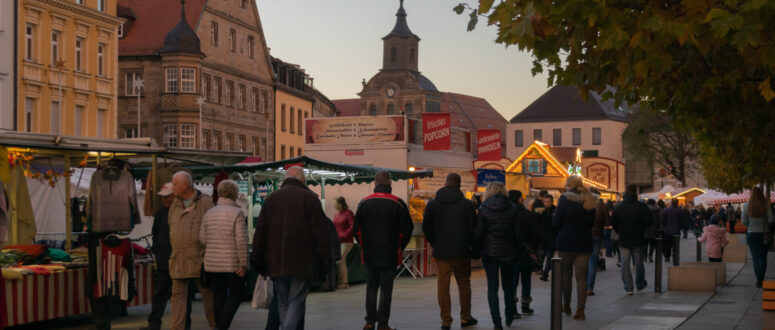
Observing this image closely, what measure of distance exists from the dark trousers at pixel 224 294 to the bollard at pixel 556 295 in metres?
3.18

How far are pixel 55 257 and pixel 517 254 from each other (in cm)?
574

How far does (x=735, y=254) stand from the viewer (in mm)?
28734

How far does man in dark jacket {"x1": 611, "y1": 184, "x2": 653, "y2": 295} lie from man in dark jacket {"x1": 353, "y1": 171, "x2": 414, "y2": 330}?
20.4ft

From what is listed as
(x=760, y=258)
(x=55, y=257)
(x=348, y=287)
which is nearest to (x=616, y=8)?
(x=55, y=257)

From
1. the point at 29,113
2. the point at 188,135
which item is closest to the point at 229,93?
the point at 188,135

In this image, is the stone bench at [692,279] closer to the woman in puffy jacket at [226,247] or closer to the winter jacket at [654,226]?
the winter jacket at [654,226]

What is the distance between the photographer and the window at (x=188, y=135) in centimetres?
5966

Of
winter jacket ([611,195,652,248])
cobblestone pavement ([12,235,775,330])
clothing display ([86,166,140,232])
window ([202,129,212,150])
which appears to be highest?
window ([202,129,212,150])

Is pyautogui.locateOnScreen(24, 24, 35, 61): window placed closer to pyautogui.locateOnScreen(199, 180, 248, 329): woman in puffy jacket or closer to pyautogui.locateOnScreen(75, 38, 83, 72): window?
pyautogui.locateOnScreen(75, 38, 83, 72): window

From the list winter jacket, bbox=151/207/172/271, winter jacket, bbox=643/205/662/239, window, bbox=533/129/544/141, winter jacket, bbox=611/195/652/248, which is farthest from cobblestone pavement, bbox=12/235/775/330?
window, bbox=533/129/544/141

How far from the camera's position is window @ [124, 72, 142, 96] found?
5990 cm

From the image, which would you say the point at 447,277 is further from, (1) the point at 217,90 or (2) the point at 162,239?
(1) the point at 217,90

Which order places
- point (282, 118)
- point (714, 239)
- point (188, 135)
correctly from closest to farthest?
point (714, 239) → point (188, 135) → point (282, 118)

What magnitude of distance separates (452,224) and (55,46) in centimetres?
3844
